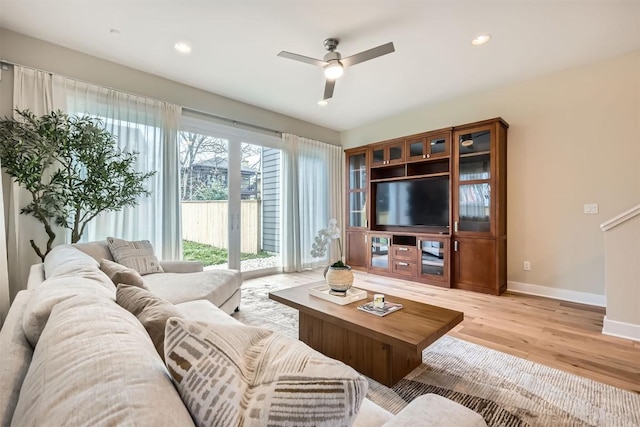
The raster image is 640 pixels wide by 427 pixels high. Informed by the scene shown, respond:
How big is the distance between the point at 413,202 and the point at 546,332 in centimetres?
238

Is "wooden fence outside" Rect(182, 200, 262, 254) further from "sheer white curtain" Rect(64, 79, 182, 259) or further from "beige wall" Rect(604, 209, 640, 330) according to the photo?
"beige wall" Rect(604, 209, 640, 330)

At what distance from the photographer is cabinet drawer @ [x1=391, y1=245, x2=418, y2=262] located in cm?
427

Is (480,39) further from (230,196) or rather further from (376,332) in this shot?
(230,196)

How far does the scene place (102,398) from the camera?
1.51 feet

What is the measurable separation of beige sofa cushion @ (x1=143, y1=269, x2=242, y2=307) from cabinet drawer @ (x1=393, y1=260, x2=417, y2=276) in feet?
8.74

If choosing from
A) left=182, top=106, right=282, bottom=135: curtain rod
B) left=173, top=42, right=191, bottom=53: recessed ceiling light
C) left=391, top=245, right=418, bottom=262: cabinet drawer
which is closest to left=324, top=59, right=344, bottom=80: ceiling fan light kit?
left=173, top=42, right=191, bottom=53: recessed ceiling light

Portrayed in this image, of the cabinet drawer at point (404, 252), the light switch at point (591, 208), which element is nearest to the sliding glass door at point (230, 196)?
the cabinet drawer at point (404, 252)

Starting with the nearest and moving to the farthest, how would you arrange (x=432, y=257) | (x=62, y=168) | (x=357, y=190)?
(x=62, y=168) → (x=432, y=257) → (x=357, y=190)

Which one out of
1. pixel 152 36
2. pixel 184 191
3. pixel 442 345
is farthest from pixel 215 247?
pixel 442 345

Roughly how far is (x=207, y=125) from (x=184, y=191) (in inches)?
38.7

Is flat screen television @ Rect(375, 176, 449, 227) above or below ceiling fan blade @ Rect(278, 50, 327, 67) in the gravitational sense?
below

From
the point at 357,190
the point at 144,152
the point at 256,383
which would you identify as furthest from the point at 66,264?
the point at 357,190

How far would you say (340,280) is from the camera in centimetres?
207

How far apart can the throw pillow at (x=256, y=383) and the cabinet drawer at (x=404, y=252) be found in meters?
3.90
